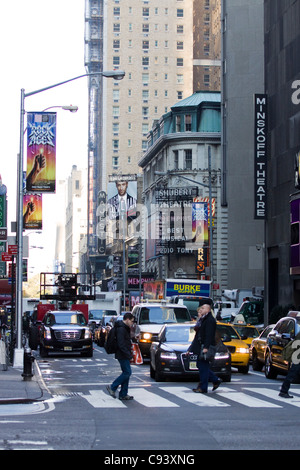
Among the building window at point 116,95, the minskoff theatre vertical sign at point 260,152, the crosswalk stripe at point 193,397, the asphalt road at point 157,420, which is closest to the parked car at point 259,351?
the asphalt road at point 157,420

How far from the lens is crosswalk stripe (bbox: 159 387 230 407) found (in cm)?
1638

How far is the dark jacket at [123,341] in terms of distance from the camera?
677 inches

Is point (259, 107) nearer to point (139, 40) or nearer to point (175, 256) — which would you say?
point (175, 256)

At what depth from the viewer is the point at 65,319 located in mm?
37000

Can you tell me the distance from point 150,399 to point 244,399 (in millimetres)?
1795

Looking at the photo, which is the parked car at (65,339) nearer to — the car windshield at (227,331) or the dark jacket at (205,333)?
the car windshield at (227,331)

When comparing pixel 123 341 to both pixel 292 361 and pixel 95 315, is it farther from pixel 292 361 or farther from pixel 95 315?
pixel 95 315

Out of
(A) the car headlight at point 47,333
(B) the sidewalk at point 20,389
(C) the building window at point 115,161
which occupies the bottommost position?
(B) the sidewalk at point 20,389

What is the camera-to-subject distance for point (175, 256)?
273ft

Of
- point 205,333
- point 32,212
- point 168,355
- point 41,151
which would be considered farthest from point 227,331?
point 32,212

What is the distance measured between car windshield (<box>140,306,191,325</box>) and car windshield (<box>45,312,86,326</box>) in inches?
242

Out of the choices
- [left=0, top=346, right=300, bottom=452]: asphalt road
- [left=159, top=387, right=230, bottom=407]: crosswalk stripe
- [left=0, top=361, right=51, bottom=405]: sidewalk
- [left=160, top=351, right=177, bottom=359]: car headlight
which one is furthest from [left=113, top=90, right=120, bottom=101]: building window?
[left=159, top=387, right=230, bottom=407]: crosswalk stripe
